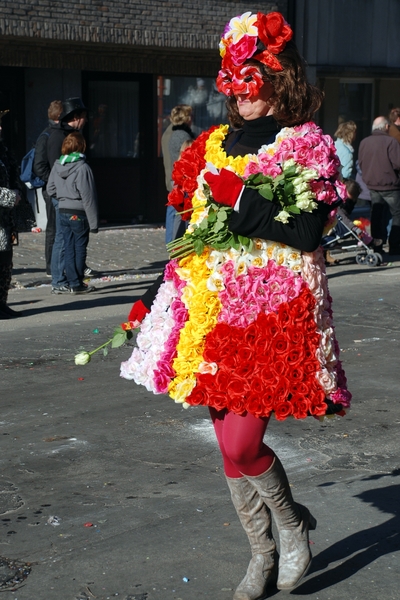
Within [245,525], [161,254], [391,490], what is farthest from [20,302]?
[245,525]

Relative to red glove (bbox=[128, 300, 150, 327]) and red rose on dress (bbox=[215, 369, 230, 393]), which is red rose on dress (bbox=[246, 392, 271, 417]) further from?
red glove (bbox=[128, 300, 150, 327])

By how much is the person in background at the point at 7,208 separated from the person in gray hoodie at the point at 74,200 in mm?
1314

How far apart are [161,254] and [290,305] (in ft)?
36.0

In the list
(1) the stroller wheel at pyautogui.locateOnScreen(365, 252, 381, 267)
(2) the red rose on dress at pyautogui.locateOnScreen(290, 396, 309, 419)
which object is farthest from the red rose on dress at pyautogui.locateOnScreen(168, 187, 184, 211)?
(1) the stroller wheel at pyautogui.locateOnScreen(365, 252, 381, 267)

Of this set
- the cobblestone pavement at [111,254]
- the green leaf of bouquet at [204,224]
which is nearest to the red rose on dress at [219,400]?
the green leaf of bouquet at [204,224]

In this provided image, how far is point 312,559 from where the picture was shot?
409 cm

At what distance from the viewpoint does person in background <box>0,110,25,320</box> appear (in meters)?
9.21

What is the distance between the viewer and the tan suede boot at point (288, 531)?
366 centimetres

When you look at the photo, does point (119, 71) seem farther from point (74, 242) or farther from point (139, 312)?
point (139, 312)

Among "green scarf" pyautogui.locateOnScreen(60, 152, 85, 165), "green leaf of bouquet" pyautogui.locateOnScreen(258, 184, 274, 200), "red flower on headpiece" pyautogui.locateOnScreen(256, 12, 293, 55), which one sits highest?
"red flower on headpiece" pyautogui.locateOnScreen(256, 12, 293, 55)

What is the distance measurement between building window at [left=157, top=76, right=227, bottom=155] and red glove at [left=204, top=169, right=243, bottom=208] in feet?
48.0

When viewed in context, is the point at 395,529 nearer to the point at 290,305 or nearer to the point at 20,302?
the point at 290,305

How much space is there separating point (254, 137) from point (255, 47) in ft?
1.06

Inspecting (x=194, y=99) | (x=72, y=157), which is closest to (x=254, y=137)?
(x=72, y=157)
